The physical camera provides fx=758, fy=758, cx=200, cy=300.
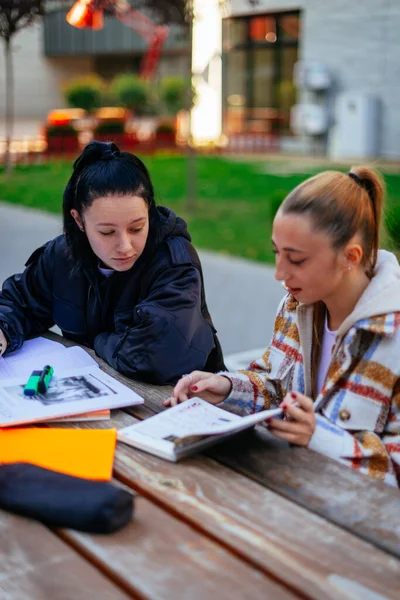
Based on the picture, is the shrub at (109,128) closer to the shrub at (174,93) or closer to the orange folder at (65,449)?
the shrub at (174,93)

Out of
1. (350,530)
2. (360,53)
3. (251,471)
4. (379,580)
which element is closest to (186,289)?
(251,471)

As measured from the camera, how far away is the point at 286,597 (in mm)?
1078

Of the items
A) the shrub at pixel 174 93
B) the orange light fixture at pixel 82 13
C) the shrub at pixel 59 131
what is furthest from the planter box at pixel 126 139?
the orange light fixture at pixel 82 13

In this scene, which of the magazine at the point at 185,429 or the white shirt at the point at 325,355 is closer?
the magazine at the point at 185,429

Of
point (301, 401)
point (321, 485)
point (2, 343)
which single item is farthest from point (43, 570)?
point (2, 343)

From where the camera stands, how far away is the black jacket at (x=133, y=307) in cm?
214

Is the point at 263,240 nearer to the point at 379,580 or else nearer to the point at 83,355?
the point at 83,355

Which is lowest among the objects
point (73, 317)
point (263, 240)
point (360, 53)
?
point (263, 240)

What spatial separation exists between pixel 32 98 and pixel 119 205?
24416 mm

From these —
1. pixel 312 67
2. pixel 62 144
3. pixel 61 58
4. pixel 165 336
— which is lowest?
pixel 165 336

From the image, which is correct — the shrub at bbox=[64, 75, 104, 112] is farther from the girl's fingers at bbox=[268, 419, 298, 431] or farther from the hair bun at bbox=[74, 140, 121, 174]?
the girl's fingers at bbox=[268, 419, 298, 431]

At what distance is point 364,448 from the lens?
5.37 ft

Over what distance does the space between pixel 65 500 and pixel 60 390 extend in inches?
23.9

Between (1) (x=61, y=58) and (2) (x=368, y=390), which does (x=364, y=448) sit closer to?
(2) (x=368, y=390)
